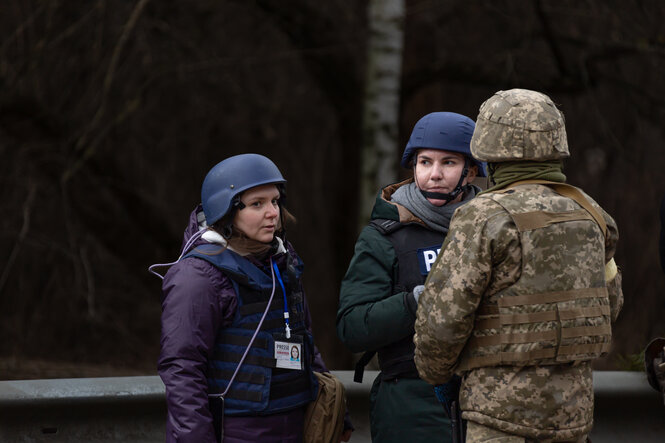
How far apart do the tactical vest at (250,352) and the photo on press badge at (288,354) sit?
0.02 meters

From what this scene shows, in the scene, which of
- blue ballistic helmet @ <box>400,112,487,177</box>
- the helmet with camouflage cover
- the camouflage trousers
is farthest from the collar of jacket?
the camouflage trousers

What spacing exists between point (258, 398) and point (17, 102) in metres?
5.49

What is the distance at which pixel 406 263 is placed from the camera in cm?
391

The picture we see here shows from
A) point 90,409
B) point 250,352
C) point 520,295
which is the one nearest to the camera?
point 520,295

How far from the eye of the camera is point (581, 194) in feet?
11.2

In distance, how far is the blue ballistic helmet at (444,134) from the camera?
13.1ft

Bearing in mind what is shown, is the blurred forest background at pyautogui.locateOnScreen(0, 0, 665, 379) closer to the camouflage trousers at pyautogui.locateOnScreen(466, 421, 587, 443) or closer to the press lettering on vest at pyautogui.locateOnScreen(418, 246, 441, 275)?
the press lettering on vest at pyautogui.locateOnScreen(418, 246, 441, 275)

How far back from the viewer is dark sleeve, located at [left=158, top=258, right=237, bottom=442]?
352 cm

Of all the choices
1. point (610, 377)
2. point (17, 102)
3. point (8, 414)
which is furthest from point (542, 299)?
point (17, 102)

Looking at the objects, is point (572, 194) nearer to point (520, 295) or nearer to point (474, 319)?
point (520, 295)

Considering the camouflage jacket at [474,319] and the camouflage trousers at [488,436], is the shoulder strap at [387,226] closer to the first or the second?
the camouflage jacket at [474,319]

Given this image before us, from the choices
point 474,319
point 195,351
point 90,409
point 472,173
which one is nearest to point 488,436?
point 474,319

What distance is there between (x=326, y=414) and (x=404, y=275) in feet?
1.92

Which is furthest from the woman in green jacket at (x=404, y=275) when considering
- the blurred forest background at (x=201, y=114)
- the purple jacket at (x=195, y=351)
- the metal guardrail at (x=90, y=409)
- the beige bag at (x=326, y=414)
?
the blurred forest background at (x=201, y=114)
